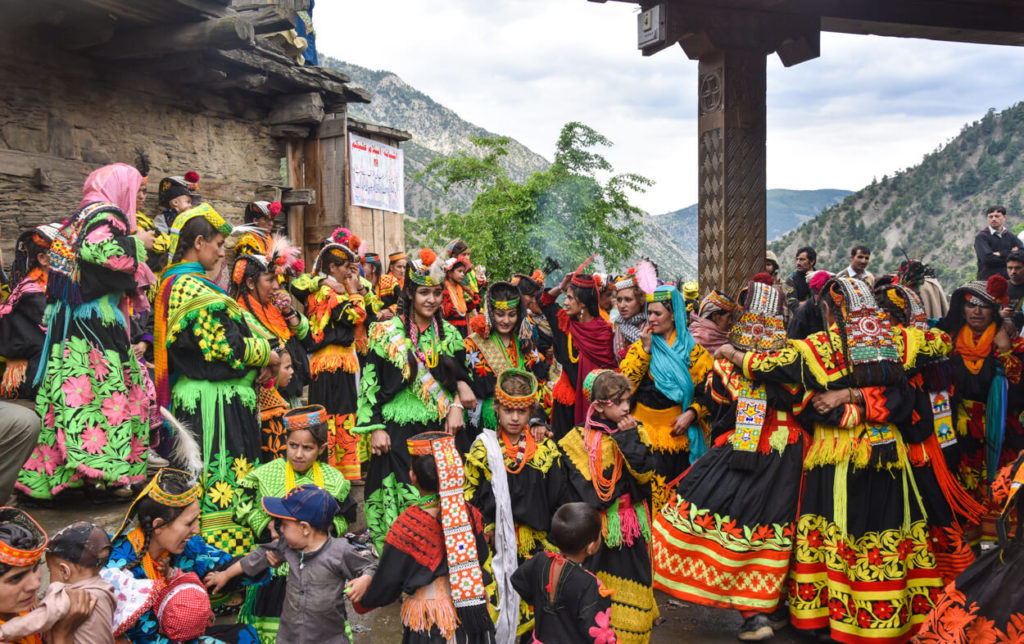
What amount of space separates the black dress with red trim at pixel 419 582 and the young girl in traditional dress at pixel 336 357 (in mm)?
3960

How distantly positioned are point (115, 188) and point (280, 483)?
2399 millimetres

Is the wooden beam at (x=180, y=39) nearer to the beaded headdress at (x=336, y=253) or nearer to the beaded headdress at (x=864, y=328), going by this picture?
the beaded headdress at (x=336, y=253)

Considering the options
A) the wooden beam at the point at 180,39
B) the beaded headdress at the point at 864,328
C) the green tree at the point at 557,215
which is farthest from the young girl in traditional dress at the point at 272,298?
the green tree at the point at 557,215

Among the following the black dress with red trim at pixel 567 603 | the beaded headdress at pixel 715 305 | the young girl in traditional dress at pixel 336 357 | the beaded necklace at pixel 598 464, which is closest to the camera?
the black dress with red trim at pixel 567 603

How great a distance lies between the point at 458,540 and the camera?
3.22 m

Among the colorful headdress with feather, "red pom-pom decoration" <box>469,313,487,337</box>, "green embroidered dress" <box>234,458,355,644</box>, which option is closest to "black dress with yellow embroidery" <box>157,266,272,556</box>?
"green embroidered dress" <box>234,458,355,644</box>

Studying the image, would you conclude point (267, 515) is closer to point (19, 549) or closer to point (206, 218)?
point (19, 549)

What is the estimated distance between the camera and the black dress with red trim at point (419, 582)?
10.5ft

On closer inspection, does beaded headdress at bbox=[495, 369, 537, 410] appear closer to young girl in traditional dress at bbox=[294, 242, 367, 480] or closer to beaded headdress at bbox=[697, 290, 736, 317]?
beaded headdress at bbox=[697, 290, 736, 317]

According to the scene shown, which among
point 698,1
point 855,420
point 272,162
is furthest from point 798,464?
point 272,162

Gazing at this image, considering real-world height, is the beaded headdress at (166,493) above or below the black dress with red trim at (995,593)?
above

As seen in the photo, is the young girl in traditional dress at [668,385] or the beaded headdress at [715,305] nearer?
the young girl in traditional dress at [668,385]

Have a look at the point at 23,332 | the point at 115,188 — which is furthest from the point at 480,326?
the point at 23,332

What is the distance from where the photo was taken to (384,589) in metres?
3.19
